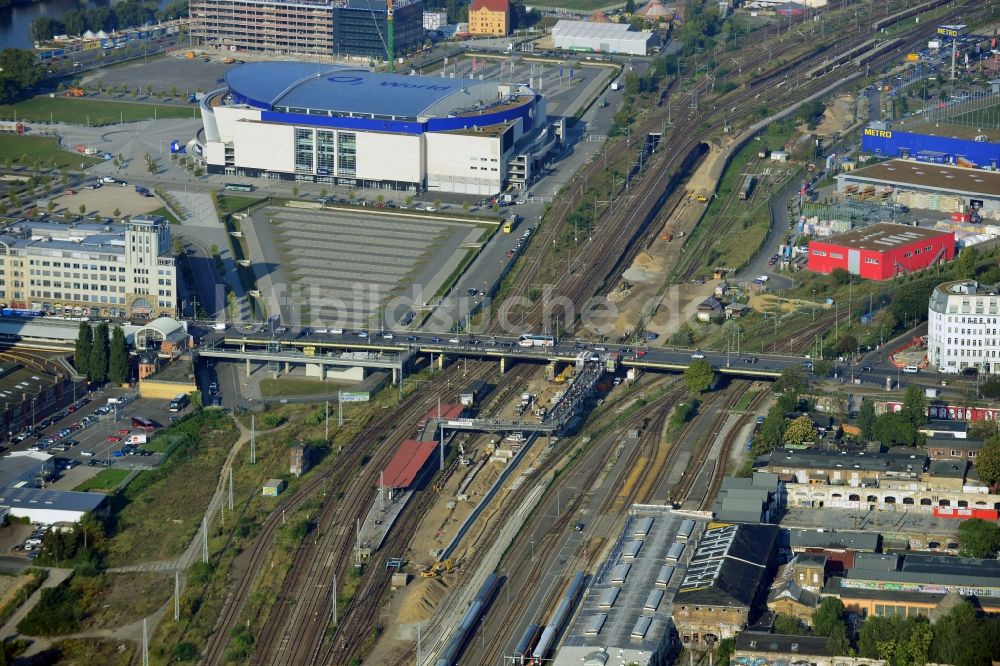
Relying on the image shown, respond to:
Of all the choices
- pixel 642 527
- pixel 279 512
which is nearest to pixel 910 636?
pixel 642 527

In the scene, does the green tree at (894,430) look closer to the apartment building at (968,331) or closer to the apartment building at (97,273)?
the apartment building at (968,331)

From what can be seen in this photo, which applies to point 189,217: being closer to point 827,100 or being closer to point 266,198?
point 266,198

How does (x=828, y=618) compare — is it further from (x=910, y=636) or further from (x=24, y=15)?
(x=24, y=15)

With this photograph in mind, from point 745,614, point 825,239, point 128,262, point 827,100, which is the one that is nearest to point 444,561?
point 745,614

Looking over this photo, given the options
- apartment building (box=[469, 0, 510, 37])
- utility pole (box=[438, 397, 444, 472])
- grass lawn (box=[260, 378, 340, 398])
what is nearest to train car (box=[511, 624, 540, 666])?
utility pole (box=[438, 397, 444, 472])

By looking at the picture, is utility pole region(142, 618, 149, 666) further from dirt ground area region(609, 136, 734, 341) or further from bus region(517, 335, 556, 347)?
dirt ground area region(609, 136, 734, 341)
